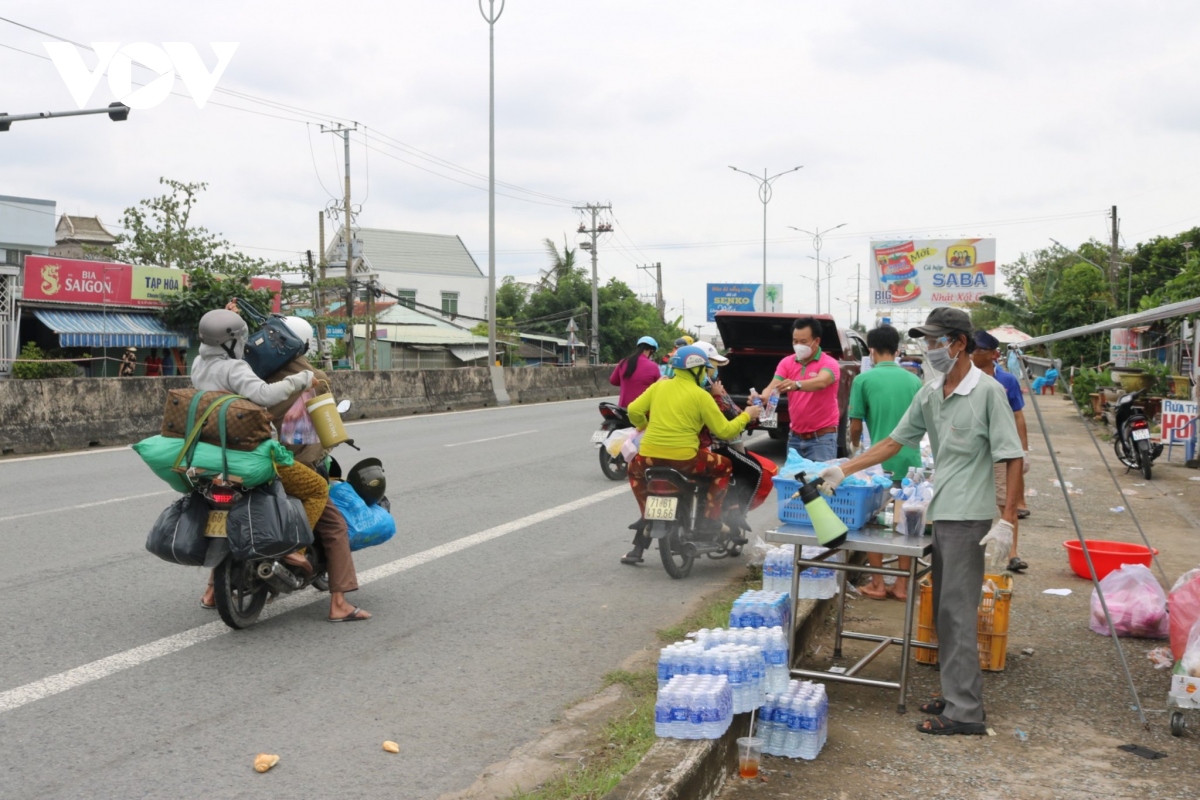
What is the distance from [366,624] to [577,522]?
12.6 ft

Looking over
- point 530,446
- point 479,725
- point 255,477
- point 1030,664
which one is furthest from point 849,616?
point 530,446

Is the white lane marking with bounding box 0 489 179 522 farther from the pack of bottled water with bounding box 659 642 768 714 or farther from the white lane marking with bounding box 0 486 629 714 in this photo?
the pack of bottled water with bounding box 659 642 768 714

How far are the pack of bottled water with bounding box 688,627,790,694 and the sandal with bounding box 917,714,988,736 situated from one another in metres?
0.66

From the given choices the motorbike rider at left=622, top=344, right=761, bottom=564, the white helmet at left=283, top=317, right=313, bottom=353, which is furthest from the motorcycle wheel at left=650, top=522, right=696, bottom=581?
the white helmet at left=283, top=317, right=313, bottom=353

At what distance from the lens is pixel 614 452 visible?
1041 cm

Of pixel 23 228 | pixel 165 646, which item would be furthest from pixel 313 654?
pixel 23 228

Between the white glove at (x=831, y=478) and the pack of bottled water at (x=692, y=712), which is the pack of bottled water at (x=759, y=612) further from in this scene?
the pack of bottled water at (x=692, y=712)

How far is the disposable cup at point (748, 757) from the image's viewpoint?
167 inches

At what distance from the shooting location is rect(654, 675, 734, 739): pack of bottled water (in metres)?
3.99

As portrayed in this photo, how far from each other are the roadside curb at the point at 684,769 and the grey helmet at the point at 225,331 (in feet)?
11.0

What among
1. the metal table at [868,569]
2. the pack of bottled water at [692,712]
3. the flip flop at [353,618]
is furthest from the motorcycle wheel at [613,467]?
the pack of bottled water at [692,712]

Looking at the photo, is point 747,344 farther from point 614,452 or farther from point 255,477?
point 255,477

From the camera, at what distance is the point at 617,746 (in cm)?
446

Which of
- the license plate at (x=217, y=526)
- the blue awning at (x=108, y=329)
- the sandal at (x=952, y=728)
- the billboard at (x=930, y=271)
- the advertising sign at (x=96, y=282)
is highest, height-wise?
the billboard at (x=930, y=271)
